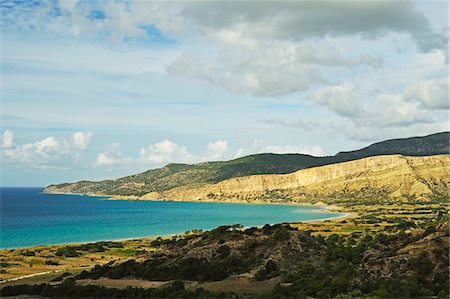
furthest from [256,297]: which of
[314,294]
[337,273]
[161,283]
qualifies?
[161,283]

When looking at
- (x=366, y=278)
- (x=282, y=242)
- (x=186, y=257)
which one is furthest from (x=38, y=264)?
(x=366, y=278)

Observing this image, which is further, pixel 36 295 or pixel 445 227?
pixel 445 227

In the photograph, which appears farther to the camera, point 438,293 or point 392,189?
point 392,189

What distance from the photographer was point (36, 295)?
116 feet

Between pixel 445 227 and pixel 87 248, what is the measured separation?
50.9 meters

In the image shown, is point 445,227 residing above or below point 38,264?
above

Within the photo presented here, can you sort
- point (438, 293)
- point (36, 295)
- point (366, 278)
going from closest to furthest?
point (438, 293) < point (366, 278) < point (36, 295)

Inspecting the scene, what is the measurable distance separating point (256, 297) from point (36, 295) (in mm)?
16262

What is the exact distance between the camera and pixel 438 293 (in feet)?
94.9

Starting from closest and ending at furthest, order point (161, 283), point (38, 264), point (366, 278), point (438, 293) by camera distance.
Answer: point (438, 293), point (366, 278), point (161, 283), point (38, 264)

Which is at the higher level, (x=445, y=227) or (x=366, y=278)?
(x=445, y=227)

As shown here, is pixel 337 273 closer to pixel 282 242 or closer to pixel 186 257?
pixel 282 242

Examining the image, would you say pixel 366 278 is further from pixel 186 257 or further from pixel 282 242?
pixel 186 257

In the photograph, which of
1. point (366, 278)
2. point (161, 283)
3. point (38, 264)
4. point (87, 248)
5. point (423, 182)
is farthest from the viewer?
point (423, 182)
